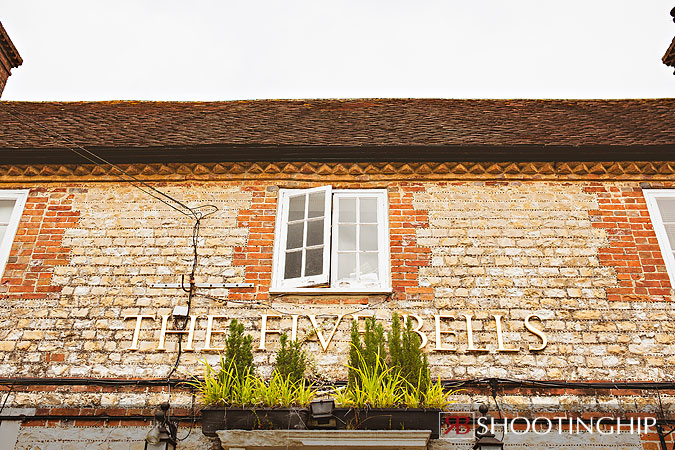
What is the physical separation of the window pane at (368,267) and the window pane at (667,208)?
3600 mm

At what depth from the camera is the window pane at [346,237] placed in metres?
7.16

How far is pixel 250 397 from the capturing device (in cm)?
546

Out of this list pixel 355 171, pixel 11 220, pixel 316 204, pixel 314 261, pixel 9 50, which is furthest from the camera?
pixel 9 50

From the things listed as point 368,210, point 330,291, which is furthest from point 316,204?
point 330,291

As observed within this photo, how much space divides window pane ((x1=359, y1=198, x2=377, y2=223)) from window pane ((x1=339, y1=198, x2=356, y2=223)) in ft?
0.29

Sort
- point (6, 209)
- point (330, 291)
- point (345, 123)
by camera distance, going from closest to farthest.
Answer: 1. point (330, 291)
2. point (6, 209)
3. point (345, 123)

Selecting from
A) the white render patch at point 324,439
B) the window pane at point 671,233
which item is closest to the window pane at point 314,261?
the white render patch at point 324,439

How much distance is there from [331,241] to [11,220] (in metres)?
3.94

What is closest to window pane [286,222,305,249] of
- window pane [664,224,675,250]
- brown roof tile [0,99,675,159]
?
brown roof tile [0,99,675,159]

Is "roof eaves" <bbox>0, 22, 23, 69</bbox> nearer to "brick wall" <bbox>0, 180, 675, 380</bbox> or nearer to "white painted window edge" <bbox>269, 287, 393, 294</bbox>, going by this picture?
"brick wall" <bbox>0, 180, 675, 380</bbox>

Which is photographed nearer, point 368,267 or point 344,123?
point 368,267

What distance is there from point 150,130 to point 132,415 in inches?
164

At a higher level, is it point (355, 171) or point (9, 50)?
point (9, 50)

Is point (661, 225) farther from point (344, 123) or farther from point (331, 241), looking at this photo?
point (344, 123)
